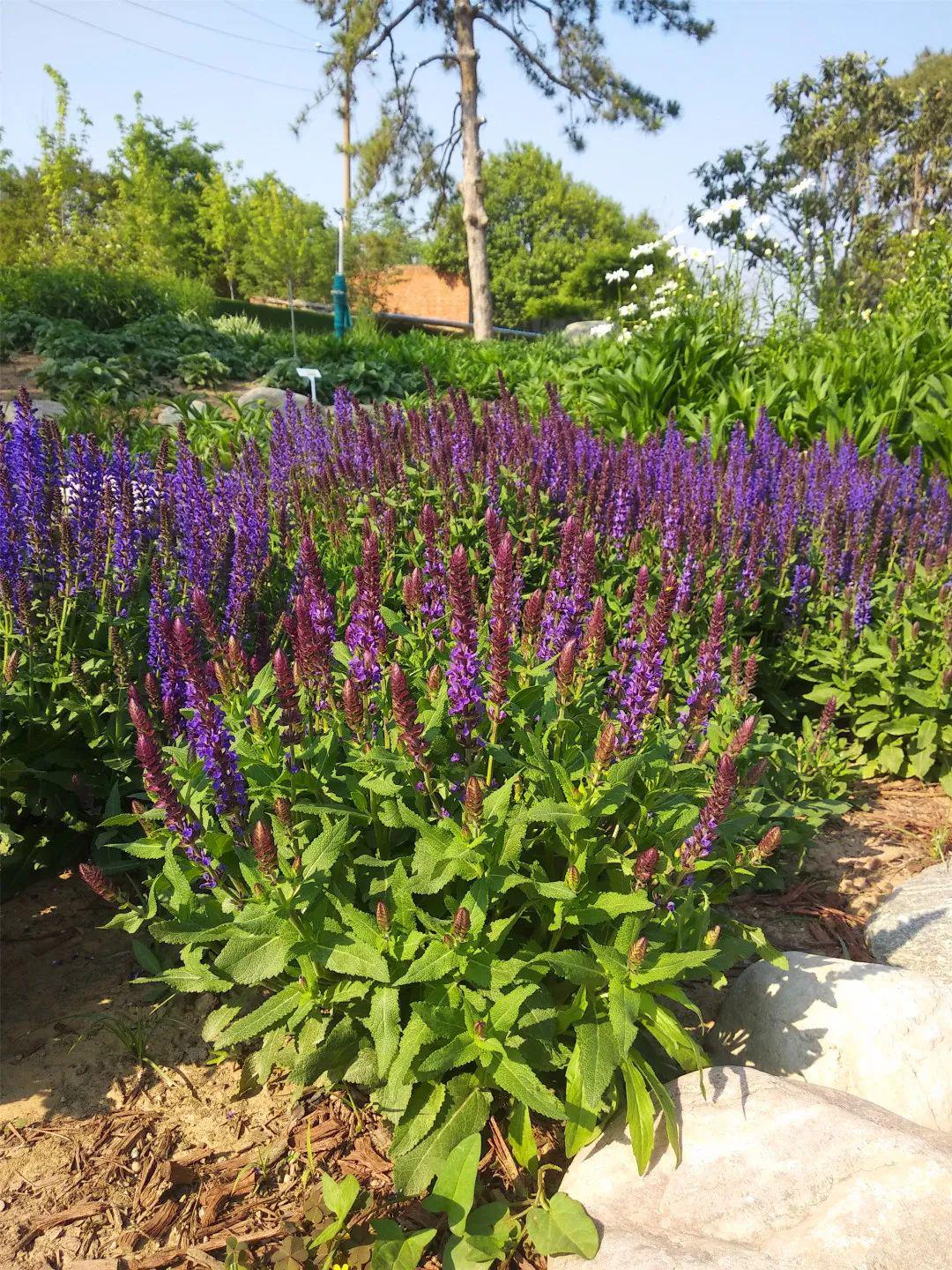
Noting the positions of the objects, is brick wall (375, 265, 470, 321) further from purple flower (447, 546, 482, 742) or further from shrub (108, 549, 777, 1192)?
purple flower (447, 546, 482, 742)

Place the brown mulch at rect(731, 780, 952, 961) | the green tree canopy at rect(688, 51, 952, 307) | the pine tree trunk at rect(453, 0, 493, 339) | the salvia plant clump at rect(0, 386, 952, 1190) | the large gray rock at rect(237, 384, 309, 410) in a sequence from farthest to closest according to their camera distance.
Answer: the green tree canopy at rect(688, 51, 952, 307) < the pine tree trunk at rect(453, 0, 493, 339) < the large gray rock at rect(237, 384, 309, 410) < the brown mulch at rect(731, 780, 952, 961) < the salvia plant clump at rect(0, 386, 952, 1190)

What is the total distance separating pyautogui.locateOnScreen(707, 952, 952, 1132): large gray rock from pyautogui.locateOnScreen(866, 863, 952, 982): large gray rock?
1.69 feet

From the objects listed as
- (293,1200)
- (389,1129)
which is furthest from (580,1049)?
(293,1200)

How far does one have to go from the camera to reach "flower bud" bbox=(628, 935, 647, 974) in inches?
78.4

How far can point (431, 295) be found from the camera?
193 ft

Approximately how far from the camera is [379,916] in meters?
2.05

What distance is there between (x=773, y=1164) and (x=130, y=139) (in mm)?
49426

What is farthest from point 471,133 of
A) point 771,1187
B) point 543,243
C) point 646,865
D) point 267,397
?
point 543,243

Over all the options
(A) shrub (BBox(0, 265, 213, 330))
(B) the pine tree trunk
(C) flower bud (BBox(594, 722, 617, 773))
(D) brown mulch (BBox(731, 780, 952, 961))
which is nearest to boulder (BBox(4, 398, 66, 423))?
(A) shrub (BBox(0, 265, 213, 330))

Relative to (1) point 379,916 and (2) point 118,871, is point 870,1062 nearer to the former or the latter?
(1) point 379,916

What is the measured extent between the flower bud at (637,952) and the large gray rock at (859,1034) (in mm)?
818

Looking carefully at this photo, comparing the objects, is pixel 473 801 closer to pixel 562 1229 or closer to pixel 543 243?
pixel 562 1229

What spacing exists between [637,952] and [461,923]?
1.34 ft

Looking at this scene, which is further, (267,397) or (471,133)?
(471,133)
